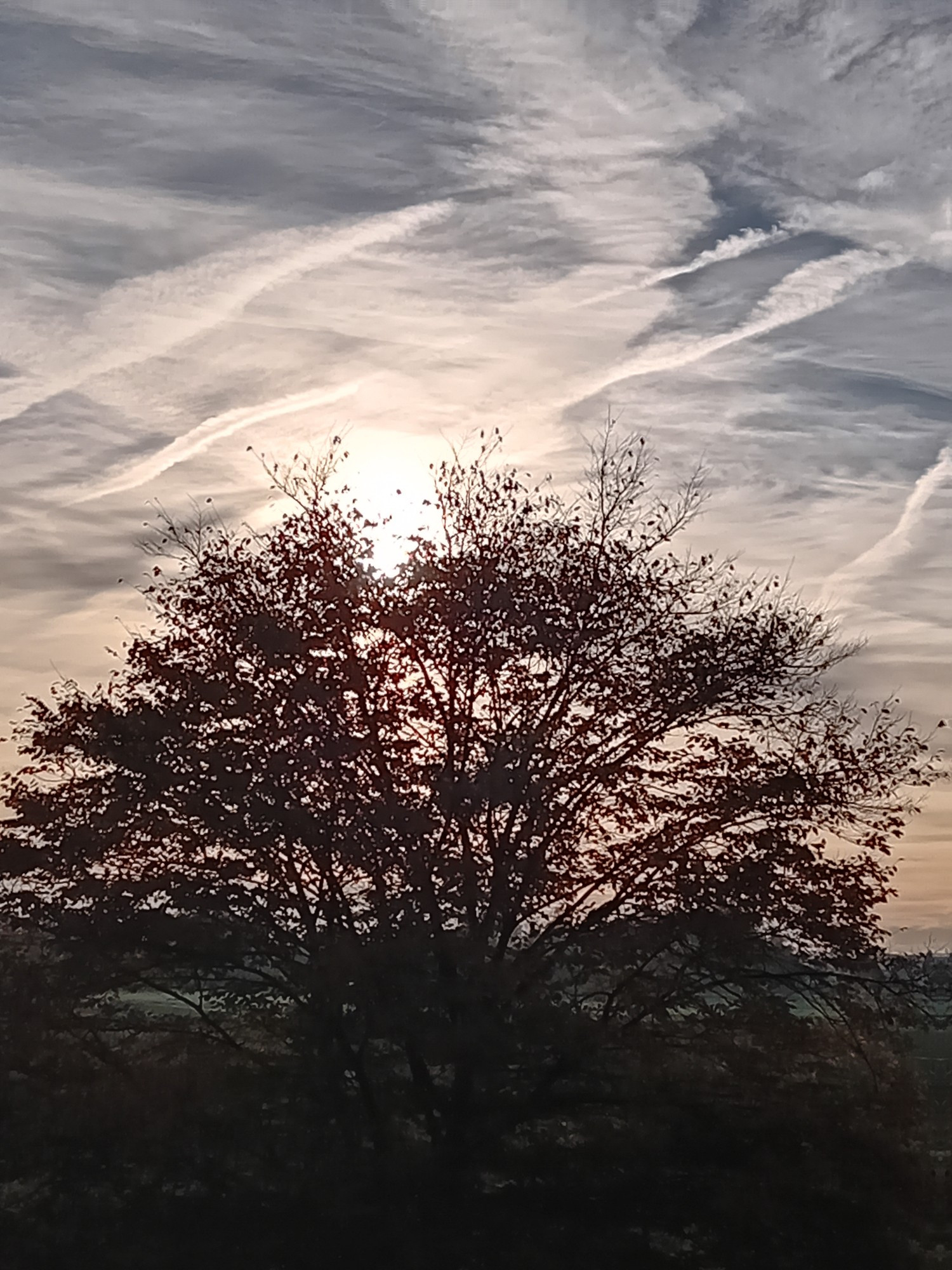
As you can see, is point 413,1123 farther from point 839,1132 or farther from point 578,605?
point 578,605

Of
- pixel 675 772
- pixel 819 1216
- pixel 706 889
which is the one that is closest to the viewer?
pixel 819 1216

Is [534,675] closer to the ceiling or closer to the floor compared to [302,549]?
closer to the floor

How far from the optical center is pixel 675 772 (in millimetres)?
19922

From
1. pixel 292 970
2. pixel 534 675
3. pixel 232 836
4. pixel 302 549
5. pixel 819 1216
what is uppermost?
pixel 302 549

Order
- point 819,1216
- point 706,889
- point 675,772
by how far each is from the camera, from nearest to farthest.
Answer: point 819,1216 → point 706,889 → point 675,772

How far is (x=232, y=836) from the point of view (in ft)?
62.0

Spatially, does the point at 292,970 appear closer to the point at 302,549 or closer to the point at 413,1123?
the point at 413,1123

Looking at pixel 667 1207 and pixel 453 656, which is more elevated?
pixel 453 656

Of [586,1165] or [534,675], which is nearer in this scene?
[586,1165]

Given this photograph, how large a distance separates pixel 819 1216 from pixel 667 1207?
1978 millimetres

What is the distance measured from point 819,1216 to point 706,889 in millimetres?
4373

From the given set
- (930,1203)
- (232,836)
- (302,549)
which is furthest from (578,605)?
(930,1203)

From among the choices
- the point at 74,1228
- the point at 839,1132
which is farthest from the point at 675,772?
the point at 74,1228

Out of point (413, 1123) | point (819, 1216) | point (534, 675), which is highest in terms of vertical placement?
point (534, 675)
